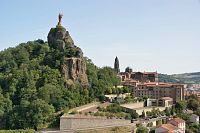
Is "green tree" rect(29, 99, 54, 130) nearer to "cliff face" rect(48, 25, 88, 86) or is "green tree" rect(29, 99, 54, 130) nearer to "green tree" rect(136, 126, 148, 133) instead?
"cliff face" rect(48, 25, 88, 86)

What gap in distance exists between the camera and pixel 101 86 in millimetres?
38781

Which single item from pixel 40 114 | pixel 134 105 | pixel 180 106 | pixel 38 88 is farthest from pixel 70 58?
pixel 180 106

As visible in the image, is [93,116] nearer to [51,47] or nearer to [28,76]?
[28,76]

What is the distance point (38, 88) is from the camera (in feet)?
120

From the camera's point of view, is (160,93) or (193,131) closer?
(193,131)

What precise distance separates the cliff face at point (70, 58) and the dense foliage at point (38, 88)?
57 centimetres

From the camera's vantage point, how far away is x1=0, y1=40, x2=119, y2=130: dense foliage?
3197 centimetres

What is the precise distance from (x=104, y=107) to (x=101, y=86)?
14.9ft

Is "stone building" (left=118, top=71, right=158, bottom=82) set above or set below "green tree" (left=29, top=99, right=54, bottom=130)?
above

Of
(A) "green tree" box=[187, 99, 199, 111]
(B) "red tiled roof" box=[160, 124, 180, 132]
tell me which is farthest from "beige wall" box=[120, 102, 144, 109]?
(A) "green tree" box=[187, 99, 199, 111]

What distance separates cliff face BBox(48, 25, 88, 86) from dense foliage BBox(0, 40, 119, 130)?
572 mm

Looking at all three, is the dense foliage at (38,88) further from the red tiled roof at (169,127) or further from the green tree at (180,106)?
the red tiled roof at (169,127)

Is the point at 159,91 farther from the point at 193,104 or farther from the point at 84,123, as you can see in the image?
the point at 84,123

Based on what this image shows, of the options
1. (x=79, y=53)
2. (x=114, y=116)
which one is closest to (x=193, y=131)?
(x=114, y=116)
